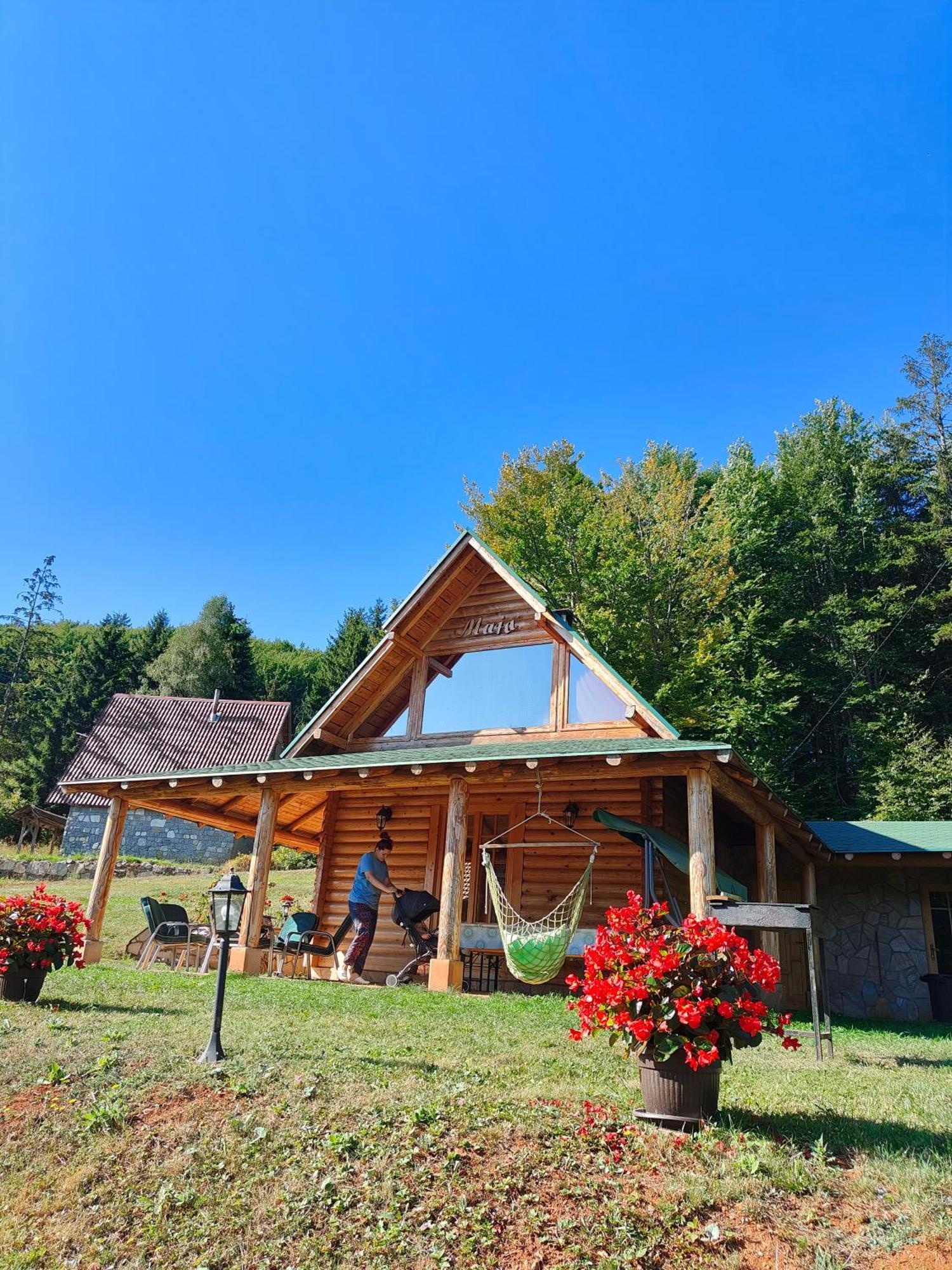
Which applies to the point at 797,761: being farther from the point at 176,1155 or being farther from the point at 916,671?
the point at 176,1155

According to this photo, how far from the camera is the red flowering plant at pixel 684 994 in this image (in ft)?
14.0

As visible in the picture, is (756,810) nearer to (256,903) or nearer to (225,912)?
(256,903)

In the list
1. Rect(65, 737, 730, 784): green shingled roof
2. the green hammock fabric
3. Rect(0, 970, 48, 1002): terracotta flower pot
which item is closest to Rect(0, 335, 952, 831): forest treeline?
Rect(65, 737, 730, 784): green shingled roof

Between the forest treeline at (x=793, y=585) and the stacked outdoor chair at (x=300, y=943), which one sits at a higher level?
the forest treeline at (x=793, y=585)

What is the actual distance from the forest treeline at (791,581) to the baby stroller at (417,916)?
38.9ft

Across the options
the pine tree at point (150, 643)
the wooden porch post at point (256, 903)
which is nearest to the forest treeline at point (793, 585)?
the wooden porch post at point (256, 903)

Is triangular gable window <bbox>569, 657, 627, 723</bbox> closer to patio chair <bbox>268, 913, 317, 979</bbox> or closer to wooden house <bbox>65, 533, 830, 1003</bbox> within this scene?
wooden house <bbox>65, 533, 830, 1003</bbox>

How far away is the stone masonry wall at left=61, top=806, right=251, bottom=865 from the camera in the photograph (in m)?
29.4

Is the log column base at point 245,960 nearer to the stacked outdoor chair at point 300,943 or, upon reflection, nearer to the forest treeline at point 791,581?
the stacked outdoor chair at point 300,943

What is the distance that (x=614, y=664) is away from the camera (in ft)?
75.2

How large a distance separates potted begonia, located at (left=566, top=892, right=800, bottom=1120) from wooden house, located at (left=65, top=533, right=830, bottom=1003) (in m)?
4.97

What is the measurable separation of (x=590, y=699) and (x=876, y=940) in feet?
23.2

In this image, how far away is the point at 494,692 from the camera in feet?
41.9

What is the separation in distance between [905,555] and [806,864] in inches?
594
